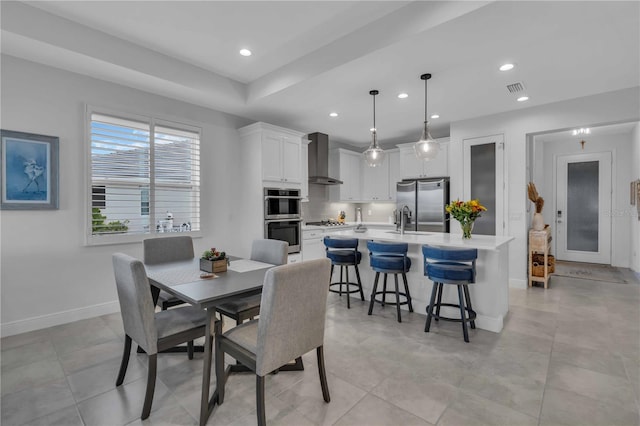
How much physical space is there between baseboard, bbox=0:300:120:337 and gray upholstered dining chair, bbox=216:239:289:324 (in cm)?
200

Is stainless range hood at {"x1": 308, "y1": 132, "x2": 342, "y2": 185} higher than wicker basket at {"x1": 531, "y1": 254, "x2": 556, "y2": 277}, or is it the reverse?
stainless range hood at {"x1": 308, "y1": 132, "x2": 342, "y2": 185}

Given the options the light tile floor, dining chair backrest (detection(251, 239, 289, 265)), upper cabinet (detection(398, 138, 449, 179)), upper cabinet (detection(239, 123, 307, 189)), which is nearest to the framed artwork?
the light tile floor

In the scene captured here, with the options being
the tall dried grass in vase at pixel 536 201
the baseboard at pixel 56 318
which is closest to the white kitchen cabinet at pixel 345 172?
the tall dried grass in vase at pixel 536 201

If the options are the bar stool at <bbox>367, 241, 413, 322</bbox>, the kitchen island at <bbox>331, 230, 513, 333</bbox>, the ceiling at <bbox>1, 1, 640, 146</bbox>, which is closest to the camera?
the ceiling at <bbox>1, 1, 640, 146</bbox>

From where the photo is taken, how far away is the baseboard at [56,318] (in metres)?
2.96

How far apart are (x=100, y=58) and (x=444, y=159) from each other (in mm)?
5155

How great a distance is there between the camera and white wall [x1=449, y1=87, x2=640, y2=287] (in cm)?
390

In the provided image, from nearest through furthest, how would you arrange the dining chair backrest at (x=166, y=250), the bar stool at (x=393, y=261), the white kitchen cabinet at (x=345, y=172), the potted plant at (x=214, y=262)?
1. the potted plant at (x=214, y=262)
2. the dining chair backrest at (x=166, y=250)
3. the bar stool at (x=393, y=261)
4. the white kitchen cabinet at (x=345, y=172)

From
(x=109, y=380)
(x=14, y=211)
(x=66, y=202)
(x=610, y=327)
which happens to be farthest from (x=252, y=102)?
(x=610, y=327)

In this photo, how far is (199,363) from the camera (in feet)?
8.00

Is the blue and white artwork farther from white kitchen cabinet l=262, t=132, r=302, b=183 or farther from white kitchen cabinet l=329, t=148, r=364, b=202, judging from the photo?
white kitchen cabinet l=329, t=148, r=364, b=202

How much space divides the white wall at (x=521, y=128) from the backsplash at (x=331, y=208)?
2119mm

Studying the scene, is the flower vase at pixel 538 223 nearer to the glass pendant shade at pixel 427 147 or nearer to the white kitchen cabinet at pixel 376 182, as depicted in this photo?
the glass pendant shade at pixel 427 147

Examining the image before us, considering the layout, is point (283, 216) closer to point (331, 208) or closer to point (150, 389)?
point (331, 208)
